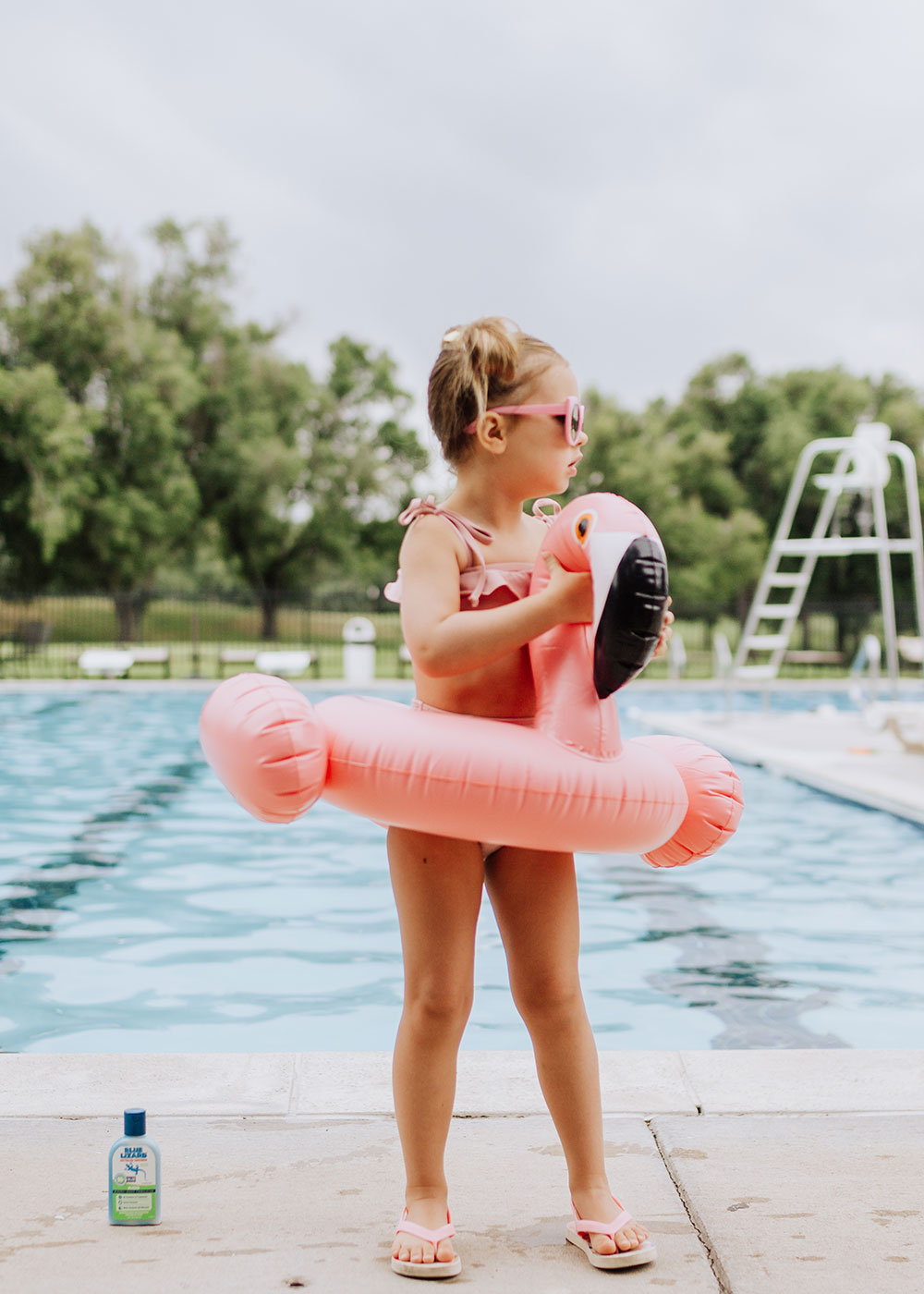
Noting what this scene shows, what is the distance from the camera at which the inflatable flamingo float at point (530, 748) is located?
1.93 meters

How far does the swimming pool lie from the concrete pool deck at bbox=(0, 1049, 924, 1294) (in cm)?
122

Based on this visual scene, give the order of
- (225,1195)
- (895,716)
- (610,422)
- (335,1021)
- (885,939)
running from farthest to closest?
1. (610,422)
2. (895,716)
3. (885,939)
4. (335,1021)
5. (225,1195)

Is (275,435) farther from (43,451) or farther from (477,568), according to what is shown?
(477,568)

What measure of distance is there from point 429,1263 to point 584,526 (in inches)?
47.0

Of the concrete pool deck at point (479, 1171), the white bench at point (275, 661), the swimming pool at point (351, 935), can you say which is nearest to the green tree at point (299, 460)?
the white bench at point (275, 661)

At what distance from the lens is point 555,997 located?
214 cm

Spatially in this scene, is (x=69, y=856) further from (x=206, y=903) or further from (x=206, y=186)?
(x=206, y=186)

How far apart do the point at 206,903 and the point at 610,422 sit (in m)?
28.6

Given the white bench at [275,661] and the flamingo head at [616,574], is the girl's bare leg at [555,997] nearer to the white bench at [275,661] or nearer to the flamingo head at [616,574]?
the flamingo head at [616,574]

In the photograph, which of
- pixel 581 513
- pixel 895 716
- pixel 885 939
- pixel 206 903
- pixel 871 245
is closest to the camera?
pixel 581 513

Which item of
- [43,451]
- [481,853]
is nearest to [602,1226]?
[481,853]

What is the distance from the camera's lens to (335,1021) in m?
4.36

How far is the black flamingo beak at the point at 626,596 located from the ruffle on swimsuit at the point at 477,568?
25cm

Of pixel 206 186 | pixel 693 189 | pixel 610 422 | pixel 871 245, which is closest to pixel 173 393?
pixel 206 186
